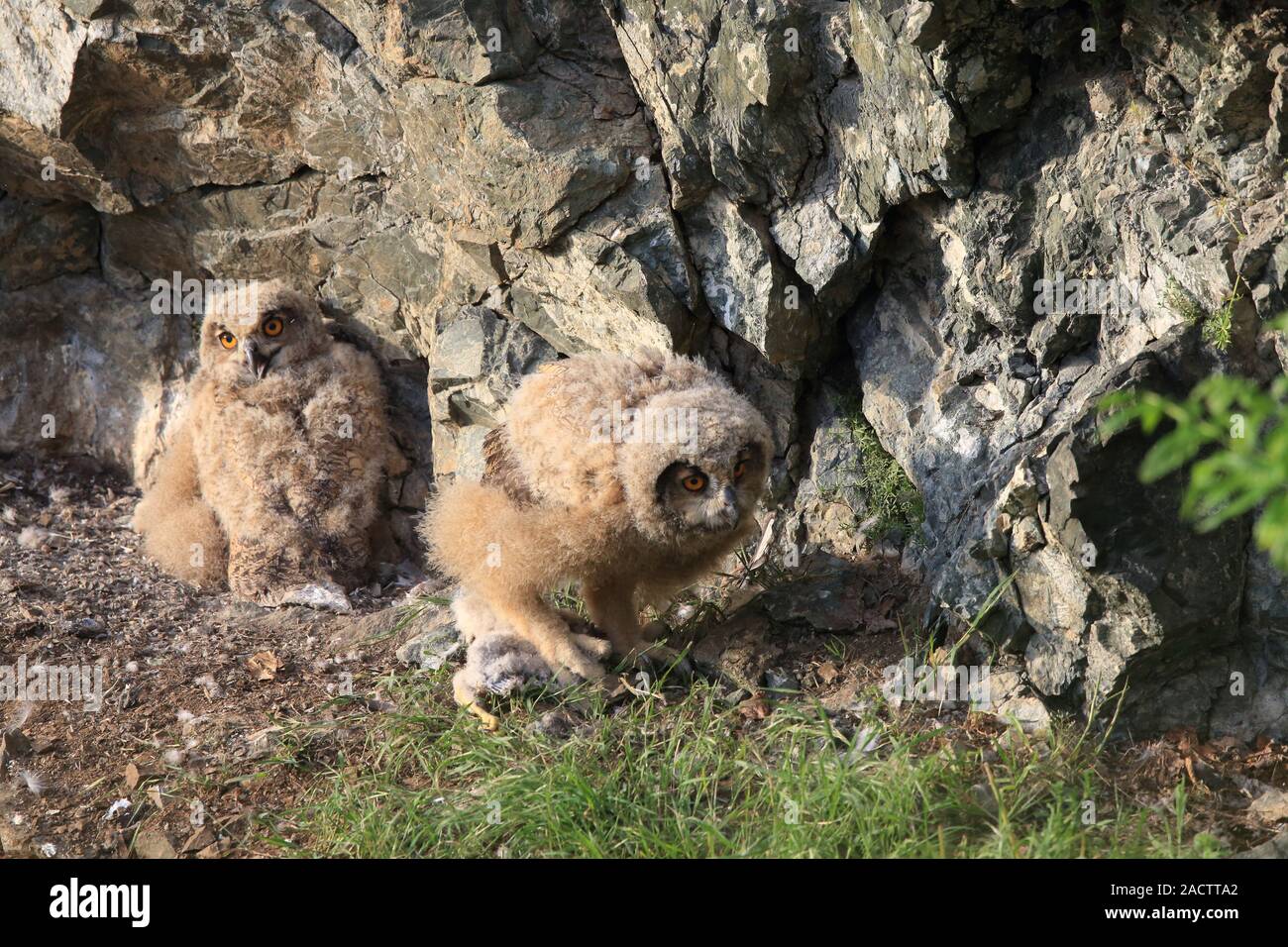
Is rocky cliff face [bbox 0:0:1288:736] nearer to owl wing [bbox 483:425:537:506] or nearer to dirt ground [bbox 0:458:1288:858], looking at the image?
dirt ground [bbox 0:458:1288:858]

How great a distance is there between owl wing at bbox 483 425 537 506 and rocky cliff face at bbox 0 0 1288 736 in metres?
1.00

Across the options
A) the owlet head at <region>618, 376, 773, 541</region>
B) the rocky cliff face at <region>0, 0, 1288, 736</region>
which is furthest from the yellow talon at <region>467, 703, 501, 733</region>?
the rocky cliff face at <region>0, 0, 1288, 736</region>

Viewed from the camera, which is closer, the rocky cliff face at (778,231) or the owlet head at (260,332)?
the rocky cliff face at (778,231)

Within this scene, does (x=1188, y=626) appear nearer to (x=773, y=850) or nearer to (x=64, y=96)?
(x=773, y=850)

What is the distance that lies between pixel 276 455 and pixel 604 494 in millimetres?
2599

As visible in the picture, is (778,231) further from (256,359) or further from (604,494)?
(256,359)

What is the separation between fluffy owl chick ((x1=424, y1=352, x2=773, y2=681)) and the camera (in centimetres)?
427

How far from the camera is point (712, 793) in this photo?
395cm

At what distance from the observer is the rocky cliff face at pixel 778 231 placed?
406 centimetres

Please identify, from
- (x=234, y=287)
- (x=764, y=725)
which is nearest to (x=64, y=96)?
(x=234, y=287)

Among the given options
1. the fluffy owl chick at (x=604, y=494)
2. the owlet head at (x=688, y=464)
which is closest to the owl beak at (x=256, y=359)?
the fluffy owl chick at (x=604, y=494)

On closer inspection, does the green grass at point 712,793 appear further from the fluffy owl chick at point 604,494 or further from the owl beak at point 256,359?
the owl beak at point 256,359

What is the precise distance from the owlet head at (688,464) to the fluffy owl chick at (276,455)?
2.45 meters

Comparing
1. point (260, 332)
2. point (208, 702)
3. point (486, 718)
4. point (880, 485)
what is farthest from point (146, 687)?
point (880, 485)
